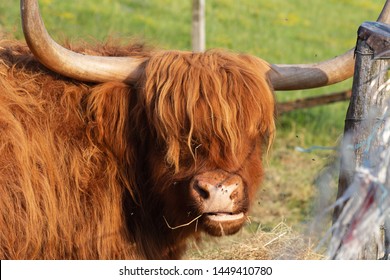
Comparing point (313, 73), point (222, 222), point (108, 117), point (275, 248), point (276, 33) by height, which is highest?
point (313, 73)

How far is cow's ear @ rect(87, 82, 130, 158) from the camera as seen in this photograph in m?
4.41

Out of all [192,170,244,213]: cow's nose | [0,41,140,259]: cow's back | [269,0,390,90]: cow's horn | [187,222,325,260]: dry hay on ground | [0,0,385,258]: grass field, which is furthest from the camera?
[0,0,385,258]: grass field

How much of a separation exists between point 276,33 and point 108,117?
35.3 feet

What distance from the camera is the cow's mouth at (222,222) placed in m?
4.04

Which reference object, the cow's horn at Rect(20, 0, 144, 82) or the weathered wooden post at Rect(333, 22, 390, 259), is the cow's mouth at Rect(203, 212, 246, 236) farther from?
the cow's horn at Rect(20, 0, 144, 82)

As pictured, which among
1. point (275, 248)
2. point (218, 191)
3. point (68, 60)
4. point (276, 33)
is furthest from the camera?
point (276, 33)

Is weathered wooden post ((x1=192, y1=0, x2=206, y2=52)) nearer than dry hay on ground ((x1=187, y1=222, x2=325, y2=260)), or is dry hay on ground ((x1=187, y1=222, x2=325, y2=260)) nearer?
dry hay on ground ((x1=187, y1=222, x2=325, y2=260))

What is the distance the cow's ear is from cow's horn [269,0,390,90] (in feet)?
3.13

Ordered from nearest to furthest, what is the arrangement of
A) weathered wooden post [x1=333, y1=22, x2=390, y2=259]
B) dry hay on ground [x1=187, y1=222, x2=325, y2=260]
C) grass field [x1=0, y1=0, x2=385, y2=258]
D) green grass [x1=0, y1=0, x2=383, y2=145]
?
weathered wooden post [x1=333, y1=22, x2=390, y2=259]
dry hay on ground [x1=187, y1=222, x2=325, y2=260]
grass field [x1=0, y1=0, x2=385, y2=258]
green grass [x1=0, y1=0, x2=383, y2=145]

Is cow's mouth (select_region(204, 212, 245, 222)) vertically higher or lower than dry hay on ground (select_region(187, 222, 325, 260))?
higher

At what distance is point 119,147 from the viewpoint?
4.43m

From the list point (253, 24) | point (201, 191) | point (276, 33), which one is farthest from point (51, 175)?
point (253, 24)

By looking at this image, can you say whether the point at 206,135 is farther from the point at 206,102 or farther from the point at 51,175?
the point at 51,175

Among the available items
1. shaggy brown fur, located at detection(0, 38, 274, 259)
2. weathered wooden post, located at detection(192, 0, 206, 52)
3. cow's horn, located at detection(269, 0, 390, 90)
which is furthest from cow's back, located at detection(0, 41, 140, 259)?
weathered wooden post, located at detection(192, 0, 206, 52)
